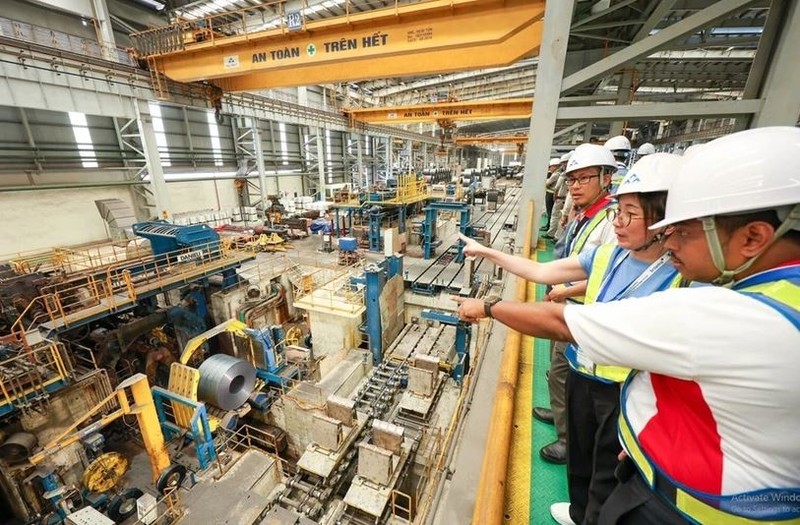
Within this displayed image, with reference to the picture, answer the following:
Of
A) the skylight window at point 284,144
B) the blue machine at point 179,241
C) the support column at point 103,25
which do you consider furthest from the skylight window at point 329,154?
the blue machine at point 179,241

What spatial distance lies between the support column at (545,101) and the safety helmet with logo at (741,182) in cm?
407

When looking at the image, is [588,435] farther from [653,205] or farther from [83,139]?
[83,139]

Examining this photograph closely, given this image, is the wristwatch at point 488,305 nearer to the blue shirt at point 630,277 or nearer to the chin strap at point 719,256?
the blue shirt at point 630,277

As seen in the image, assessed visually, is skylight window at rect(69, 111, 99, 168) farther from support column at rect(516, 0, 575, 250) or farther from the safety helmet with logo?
the safety helmet with logo

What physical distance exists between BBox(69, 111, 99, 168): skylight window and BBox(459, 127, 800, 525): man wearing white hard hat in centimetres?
2258

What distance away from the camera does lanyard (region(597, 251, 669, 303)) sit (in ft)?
4.99

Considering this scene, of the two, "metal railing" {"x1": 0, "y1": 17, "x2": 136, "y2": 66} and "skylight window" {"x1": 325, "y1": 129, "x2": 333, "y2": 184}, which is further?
"skylight window" {"x1": 325, "y1": 129, "x2": 333, "y2": 184}

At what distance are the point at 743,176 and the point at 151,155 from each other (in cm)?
1679

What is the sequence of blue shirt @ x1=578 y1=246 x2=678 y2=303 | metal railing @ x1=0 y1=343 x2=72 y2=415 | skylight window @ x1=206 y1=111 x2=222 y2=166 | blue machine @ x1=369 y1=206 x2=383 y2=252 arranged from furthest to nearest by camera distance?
skylight window @ x1=206 y1=111 x2=222 y2=166
blue machine @ x1=369 y1=206 x2=383 y2=252
metal railing @ x1=0 y1=343 x2=72 y2=415
blue shirt @ x1=578 y1=246 x2=678 y2=303

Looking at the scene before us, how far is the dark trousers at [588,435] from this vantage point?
1.59 meters

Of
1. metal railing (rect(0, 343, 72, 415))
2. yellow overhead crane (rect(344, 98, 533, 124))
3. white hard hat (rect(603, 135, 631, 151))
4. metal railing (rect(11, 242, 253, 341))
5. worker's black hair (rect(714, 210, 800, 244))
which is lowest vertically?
metal railing (rect(0, 343, 72, 415))

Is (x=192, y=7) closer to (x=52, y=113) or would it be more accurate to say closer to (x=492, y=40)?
(x=52, y=113)

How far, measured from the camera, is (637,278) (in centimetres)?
163

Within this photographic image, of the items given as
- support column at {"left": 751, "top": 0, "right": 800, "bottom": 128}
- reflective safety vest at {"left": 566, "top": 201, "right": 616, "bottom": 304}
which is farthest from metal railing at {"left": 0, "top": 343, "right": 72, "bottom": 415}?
support column at {"left": 751, "top": 0, "right": 800, "bottom": 128}
